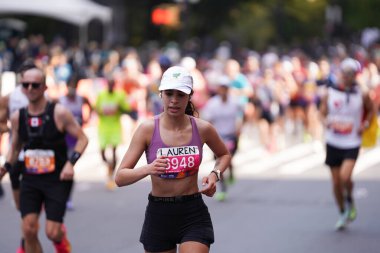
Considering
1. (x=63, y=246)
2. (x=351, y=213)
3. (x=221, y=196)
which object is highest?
(x=63, y=246)

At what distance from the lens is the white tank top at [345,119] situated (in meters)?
12.0

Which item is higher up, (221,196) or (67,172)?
(67,172)

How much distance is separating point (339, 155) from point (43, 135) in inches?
170

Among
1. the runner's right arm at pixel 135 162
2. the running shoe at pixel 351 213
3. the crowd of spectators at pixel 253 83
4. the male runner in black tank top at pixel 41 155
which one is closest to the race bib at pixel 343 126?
the running shoe at pixel 351 213

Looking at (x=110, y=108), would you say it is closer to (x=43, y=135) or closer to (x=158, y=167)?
(x=43, y=135)

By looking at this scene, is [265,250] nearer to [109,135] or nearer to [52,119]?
[52,119]

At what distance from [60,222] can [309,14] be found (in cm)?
6349

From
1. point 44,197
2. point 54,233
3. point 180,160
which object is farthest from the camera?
point 44,197

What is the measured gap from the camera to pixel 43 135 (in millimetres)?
8859

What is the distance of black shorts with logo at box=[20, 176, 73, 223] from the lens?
881 cm

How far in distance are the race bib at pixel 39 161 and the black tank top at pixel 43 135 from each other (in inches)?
0.8

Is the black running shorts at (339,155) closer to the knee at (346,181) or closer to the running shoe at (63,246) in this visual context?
the knee at (346,181)

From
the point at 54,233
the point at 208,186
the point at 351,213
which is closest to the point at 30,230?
the point at 54,233

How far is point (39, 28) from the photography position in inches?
2202
